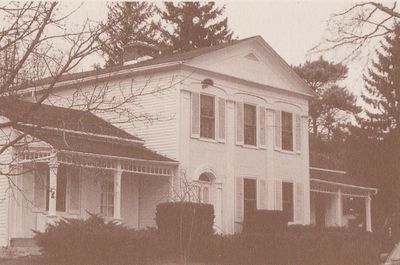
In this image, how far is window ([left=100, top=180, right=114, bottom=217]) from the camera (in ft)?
91.0

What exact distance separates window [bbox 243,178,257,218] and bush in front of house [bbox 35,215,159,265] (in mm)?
9759

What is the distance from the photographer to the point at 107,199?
1100 inches

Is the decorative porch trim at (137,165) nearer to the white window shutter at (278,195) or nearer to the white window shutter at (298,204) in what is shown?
the white window shutter at (278,195)

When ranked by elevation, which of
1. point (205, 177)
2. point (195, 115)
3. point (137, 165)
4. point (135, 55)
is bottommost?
point (205, 177)

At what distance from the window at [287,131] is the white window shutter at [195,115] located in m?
5.55

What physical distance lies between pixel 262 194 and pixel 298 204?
7.90 feet

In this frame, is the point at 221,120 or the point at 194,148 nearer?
the point at 194,148

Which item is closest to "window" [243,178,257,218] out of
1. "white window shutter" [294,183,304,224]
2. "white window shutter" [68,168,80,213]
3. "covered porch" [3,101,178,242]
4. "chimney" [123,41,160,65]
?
"white window shutter" [294,183,304,224]

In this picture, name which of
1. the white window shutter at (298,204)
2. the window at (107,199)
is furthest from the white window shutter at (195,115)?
the white window shutter at (298,204)

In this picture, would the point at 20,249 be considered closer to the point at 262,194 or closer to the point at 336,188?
the point at 262,194

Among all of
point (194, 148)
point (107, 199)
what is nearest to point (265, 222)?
point (194, 148)

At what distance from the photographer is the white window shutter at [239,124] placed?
104 feet

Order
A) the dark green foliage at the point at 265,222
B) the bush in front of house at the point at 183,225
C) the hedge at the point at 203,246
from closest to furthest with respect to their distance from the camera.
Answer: the hedge at the point at 203,246 < the bush in front of house at the point at 183,225 < the dark green foliage at the point at 265,222

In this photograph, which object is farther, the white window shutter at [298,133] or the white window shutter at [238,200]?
the white window shutter at [298,133]
